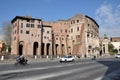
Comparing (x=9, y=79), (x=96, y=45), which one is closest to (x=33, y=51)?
(x=96, y=45)

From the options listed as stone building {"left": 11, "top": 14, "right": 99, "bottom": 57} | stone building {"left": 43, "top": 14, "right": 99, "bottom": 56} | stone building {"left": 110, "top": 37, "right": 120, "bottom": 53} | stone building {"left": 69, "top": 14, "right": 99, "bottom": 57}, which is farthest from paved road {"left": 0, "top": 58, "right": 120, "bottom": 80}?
stone building {"left": 110, "top": 37, "right": 120, "bottom": 53}

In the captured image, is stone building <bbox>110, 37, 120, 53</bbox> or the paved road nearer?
the paved road

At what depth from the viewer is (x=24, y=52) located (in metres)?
82.9

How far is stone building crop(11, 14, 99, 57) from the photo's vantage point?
83500 mm

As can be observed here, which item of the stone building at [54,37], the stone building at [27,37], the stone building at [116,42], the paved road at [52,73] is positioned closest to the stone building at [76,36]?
the stone building at [54,37]

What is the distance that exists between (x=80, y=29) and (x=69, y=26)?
8776 millimetres

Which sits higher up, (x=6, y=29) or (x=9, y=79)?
(x=6, y=29)

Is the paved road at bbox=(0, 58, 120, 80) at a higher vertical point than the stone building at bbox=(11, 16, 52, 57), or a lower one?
lower

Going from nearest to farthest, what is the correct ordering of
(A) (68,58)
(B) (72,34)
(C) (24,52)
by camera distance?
(A) (68,58)
(C) (24,52)
(B) (72,34)

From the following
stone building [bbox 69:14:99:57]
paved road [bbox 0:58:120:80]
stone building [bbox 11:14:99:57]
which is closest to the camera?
paved road [bbox 0:58:120:80]

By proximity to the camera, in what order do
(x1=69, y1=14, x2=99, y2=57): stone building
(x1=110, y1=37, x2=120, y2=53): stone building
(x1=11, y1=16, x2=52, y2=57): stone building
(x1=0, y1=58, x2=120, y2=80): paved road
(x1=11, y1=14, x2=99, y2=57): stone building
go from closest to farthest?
(x1=0, y1=58, x2=120, y2=80): paved road < (x1=11, y1=16, x2=52, y2=57): stone building < (x1=11, y1=14, x2=99, y2=57): stone building < (x1=69, y1=14, x2=99, y2=57): stone building < (x1=110, y1=37, x2=120, y2=53): stone building

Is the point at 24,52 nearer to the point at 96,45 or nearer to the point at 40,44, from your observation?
the point at 40,44

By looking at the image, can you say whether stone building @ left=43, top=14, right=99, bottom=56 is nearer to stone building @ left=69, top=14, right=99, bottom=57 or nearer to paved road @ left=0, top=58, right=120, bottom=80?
stone building @ left=69, top=14, right=99, bottom=57

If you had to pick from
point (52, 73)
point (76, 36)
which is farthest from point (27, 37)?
point (52, 73)
